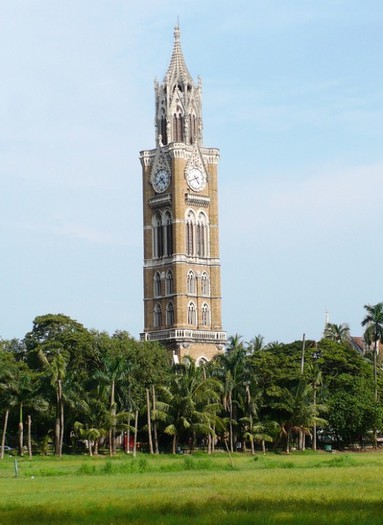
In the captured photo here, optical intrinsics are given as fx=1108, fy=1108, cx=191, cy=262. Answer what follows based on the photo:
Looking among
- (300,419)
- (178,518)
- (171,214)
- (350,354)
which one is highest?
(171,214)

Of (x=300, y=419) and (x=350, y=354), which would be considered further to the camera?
(x=350, y=354)

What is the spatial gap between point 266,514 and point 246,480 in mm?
14614

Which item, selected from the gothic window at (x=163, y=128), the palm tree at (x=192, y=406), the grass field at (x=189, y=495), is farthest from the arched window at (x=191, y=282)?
the grass field at (x=189, y=495)

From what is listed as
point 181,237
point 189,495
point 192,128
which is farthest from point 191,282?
point 189,495

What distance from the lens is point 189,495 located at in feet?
121

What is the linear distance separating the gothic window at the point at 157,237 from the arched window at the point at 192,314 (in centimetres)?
687

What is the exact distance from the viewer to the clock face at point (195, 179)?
122 meters

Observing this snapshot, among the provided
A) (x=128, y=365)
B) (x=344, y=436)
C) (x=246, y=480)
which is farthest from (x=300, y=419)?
(x=246, y=480)

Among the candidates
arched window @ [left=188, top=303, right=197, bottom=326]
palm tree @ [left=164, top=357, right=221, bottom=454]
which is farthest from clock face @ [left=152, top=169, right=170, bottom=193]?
palm tree @ [left=164, top=357, right=221, bottom=454]

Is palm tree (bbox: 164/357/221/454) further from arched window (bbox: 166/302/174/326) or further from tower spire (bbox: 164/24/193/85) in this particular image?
tower spire (bbox: 164/24/193/85)

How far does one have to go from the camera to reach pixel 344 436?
8950 cm

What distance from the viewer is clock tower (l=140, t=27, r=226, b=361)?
385 feet

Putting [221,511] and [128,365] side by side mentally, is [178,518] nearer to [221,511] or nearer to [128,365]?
[221,511]

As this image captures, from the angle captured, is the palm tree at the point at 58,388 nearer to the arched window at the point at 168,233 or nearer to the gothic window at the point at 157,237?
the arched window at the point at 168,233
